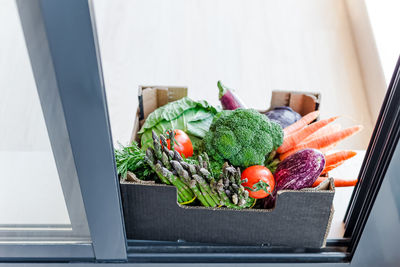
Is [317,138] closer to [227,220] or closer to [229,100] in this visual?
[229,100]

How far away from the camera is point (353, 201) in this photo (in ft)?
3.52

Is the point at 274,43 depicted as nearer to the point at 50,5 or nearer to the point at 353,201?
the point at 353,201

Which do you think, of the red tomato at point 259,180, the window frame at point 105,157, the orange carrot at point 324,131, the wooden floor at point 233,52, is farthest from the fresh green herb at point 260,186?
the wooden floor at point 233,52

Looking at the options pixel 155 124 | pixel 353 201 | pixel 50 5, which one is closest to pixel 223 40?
pixel 155 124

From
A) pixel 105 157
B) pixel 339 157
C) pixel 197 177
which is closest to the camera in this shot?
pixel 105 157

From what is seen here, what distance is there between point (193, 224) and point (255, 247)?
181 millimetres

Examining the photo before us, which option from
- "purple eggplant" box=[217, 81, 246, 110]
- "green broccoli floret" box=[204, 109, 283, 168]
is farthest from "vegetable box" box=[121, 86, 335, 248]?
"purple eggplant" box=[217, 81, 246, 110]

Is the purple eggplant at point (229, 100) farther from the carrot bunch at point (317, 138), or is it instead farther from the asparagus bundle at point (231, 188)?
the asparagus bundle at point (231, 188)

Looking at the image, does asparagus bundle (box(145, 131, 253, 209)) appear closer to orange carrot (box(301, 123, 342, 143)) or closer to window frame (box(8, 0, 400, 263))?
window frame (box(8, 0, 400, 263))

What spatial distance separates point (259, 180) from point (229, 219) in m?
0.13

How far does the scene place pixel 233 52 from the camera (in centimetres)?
238

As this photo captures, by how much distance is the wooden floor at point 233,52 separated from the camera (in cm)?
211

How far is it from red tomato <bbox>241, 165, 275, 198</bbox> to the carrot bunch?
0.17m

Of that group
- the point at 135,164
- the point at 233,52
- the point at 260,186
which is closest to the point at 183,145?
the point at 135,164
